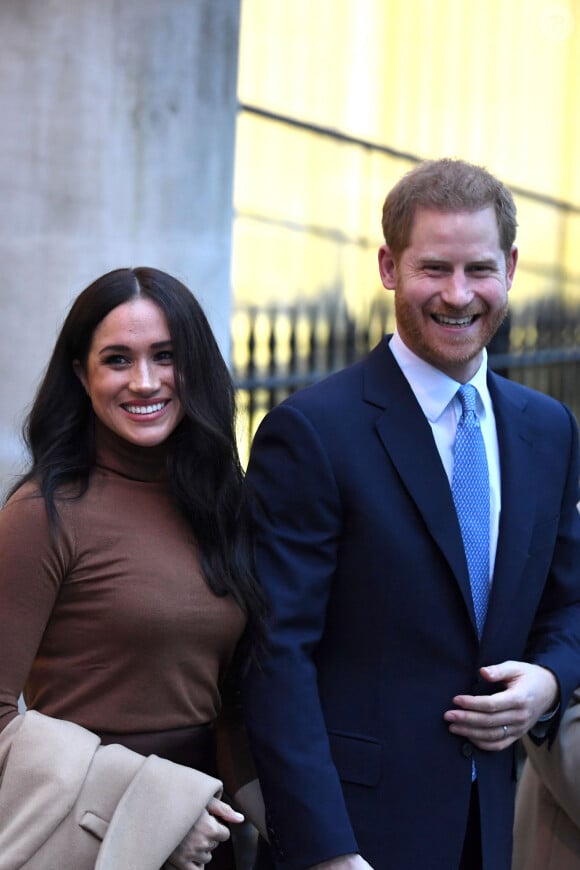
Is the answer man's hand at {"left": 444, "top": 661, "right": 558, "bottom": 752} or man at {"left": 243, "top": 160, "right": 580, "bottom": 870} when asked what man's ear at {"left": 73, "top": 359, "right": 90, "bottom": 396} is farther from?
man's hand at {"left": 444, "top": 661, "right": 558, "bottom": 752}

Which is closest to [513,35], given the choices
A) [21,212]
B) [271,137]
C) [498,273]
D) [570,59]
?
[570,59]

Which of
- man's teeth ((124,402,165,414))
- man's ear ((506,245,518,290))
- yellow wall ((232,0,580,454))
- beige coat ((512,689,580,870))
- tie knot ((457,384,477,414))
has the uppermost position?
yellow wall ((232,0,580,454))

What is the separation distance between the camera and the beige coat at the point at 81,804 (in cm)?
249

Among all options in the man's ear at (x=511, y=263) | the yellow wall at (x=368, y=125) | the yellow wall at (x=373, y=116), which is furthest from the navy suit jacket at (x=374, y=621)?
the yellow wall at (x=373, y=116)

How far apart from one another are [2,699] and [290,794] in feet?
1.95

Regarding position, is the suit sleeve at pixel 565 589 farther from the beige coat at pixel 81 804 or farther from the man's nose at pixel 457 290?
the beige coat at pixel 81 804

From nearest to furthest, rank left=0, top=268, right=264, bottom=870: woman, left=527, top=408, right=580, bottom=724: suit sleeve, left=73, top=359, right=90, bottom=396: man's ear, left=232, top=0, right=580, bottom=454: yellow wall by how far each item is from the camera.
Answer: left=0, top=268, right=264, bottom=870: woman, left=73, top=359, right=90, bottom=396: man's ear, left=527, top=408, right=580, bottom=724: suit sleeve, left=232, top=0, right=580, bottom=454: yellow wall

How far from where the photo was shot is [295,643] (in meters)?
2.75

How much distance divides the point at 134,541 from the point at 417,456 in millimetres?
623

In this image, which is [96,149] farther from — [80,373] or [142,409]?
[142,409]

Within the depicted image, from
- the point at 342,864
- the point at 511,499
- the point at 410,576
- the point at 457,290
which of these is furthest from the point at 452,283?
the point at 342,864

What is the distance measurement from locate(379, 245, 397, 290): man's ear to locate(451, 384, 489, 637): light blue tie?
321mm

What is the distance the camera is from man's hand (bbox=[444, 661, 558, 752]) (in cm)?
283

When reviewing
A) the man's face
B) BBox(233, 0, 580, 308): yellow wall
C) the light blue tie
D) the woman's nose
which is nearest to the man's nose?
the man's face
